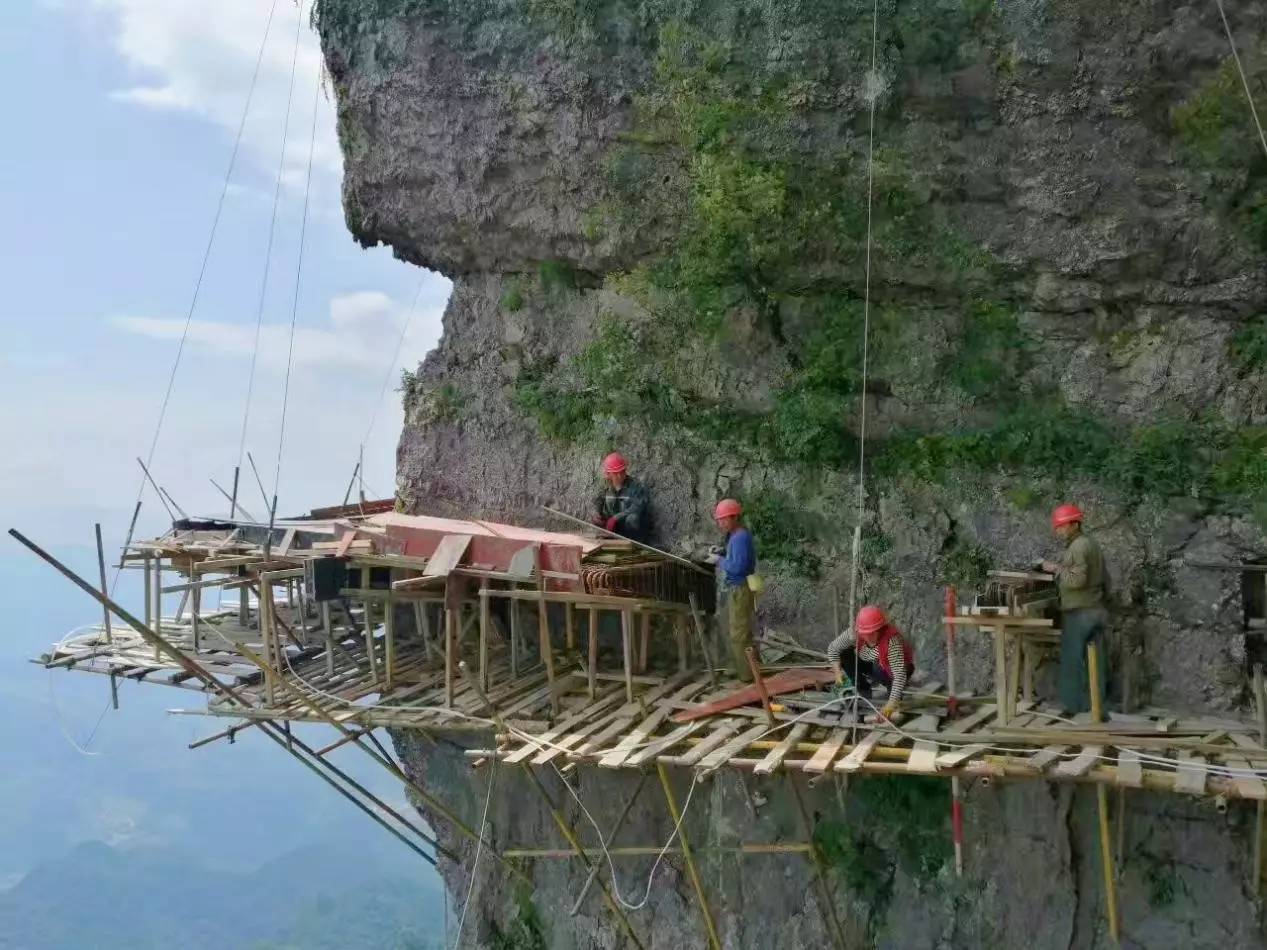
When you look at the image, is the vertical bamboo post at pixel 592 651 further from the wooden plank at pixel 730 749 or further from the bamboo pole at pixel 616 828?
the wooden plank at pixel 730 749

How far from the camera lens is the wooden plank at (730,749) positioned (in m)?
10.3

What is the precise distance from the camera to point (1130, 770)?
9.51 meters

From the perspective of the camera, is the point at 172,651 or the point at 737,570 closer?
the point at 172,651

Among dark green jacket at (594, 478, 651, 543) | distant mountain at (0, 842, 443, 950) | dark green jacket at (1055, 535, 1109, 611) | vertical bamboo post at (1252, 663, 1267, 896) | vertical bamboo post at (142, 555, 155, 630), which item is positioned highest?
dark green jacket at (594, 478, 651, 543)

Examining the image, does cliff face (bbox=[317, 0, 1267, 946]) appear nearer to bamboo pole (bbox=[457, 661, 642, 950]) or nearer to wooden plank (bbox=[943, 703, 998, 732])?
bamboo pole (bbox=[457, 661, 642, 950])

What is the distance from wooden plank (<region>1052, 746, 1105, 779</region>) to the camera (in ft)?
31.2

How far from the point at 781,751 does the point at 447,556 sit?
15.1ft

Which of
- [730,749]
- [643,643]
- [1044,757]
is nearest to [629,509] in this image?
[643,643]

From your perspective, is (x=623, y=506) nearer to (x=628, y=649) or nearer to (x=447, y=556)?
(x=628, y=649)

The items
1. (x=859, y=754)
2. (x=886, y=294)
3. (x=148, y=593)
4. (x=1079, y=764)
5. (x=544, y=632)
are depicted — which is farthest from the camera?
(x=148, y=593)

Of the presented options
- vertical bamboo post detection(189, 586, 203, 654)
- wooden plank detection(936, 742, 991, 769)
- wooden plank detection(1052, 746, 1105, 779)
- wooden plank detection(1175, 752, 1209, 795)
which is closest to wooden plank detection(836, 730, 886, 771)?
wooden plank detection(936, 742, 991, 769)

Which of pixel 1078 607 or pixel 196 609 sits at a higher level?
pixel 1078 607

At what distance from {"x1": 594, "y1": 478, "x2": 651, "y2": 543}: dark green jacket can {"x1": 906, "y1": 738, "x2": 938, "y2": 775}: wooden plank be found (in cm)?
499

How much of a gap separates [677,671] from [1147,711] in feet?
17.0
